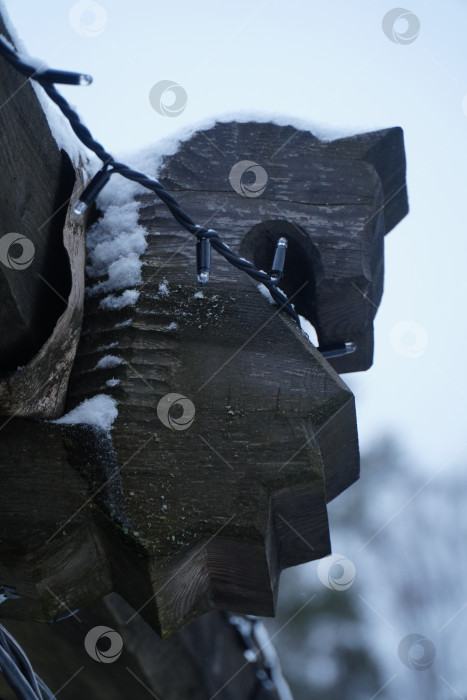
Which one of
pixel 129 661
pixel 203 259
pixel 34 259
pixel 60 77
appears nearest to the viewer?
pixel 60 77

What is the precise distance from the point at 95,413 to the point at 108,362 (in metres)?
0.15

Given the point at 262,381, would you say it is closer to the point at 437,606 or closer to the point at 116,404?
the point at 116,404

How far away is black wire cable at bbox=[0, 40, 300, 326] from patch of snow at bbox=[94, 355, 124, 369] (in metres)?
0.37

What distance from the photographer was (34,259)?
54.3 inches

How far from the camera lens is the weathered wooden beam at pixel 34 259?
4.10 feet

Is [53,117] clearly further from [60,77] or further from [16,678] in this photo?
[16,678]

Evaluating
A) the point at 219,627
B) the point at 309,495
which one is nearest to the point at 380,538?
the point at 219,627

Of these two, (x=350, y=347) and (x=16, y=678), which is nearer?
(x=16, y=678)

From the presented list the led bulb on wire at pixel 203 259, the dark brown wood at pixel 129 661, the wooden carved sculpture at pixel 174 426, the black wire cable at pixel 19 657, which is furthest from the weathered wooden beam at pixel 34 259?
the dark brown wood at pixel 129 661

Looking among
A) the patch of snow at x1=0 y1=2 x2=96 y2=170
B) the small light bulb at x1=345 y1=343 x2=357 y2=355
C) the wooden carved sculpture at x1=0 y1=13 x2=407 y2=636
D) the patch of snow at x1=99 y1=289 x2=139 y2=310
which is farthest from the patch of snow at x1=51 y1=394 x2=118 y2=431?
the small light bulb at x1=345 y1=343 x2=357 y2=355

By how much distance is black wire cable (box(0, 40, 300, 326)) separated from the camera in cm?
120

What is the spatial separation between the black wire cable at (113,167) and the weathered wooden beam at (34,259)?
6 centimetres

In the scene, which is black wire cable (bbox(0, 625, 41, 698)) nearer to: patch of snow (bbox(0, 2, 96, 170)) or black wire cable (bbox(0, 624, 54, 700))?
black wire cable (bbox(0, 624, 54, 700))

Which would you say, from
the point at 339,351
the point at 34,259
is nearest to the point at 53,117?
the point at 34,259
